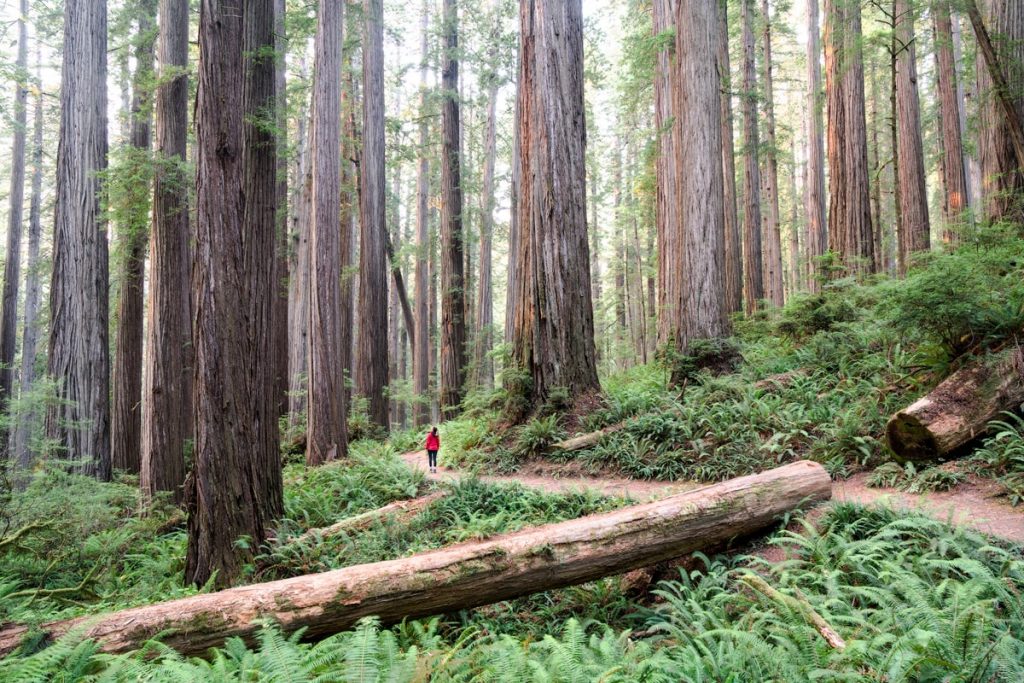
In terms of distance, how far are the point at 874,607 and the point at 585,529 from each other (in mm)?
1901

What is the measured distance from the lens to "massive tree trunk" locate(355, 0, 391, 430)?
46.2ft

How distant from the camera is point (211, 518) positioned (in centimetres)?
540

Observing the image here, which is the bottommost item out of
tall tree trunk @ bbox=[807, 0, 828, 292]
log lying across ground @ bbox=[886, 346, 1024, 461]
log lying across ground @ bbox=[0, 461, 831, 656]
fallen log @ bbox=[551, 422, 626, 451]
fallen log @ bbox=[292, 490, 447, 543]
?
fallen log @ bbox=[292, 490, 447, 543]

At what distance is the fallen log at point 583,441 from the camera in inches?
313

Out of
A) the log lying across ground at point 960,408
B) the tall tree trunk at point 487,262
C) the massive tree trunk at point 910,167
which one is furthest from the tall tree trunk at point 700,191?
the tall tree trunk at point 487,262

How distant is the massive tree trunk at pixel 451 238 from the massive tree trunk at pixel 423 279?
791 mm

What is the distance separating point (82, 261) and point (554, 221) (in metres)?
7.62

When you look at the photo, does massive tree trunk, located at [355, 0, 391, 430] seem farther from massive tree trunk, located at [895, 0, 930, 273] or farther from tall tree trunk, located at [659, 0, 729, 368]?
massive tree trunk, located at [895, 0, 930, 273]

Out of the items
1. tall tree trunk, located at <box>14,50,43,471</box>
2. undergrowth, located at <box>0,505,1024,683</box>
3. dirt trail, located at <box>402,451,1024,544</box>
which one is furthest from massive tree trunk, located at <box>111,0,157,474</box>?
dirt trail, located at <box>402,451,1024,544</box>

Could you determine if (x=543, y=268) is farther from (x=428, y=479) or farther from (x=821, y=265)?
(x=821, y=265)

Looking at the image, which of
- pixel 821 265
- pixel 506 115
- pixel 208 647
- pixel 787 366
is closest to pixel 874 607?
pixel 208 647

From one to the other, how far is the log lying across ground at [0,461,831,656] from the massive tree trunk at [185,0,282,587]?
181 centimetres

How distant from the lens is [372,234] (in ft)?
46.8

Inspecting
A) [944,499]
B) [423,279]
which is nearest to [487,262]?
[423,279]
